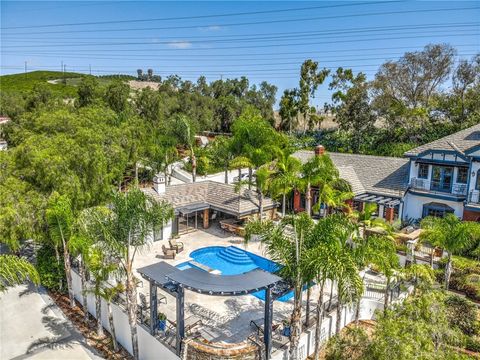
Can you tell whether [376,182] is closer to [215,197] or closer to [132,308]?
[215,197]

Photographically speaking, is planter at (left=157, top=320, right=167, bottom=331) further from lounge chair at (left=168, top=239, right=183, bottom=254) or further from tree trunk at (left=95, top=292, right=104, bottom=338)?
lounge chair at (left=168, top=239, right=183, bottom=254)

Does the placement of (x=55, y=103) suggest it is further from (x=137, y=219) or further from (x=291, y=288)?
(x=291, y=288)

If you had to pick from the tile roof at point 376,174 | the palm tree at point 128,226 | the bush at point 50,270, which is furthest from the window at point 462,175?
the bush at point 50,270

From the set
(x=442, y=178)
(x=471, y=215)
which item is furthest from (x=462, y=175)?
(x=471, y=215)

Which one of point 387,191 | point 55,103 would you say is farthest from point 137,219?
point 55,103

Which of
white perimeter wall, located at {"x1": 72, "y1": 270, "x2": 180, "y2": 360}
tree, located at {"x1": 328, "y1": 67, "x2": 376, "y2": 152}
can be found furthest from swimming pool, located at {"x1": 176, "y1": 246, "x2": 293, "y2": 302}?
tree, located at {"x1": 328, "y1": 67, "x2": 376, "y2": 152}

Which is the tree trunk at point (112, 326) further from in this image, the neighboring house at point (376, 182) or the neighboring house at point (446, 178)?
the neighboring house at point (446, 178)
